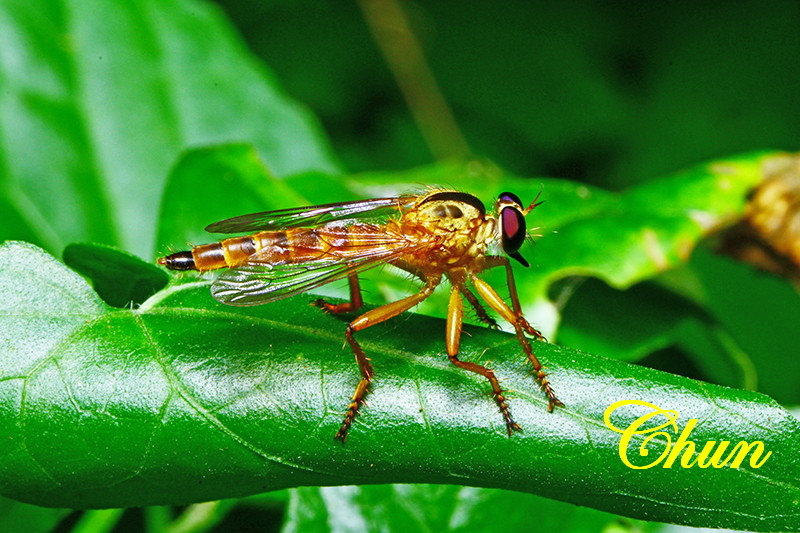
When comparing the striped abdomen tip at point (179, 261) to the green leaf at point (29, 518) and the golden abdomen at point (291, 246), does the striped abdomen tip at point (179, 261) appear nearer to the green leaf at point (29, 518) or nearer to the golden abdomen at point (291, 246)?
the golden abdomen at point (291, 246)

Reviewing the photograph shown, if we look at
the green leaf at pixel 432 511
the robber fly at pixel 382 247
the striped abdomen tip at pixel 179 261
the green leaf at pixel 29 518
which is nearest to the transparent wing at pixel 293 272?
the robber fly at pixel 382 247

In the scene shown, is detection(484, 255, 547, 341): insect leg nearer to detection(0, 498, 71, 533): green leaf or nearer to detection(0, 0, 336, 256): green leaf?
detection(0, 498, 71, 533): green leaf

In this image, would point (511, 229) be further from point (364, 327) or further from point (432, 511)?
point (432, 511)

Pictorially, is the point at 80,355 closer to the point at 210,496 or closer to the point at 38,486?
the point at 38,486

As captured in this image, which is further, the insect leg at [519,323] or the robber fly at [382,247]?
the robber fly at [382,247]

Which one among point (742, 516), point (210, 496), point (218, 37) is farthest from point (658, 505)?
point (218, 37)

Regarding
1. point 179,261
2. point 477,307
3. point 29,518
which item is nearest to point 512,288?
point 477,307
